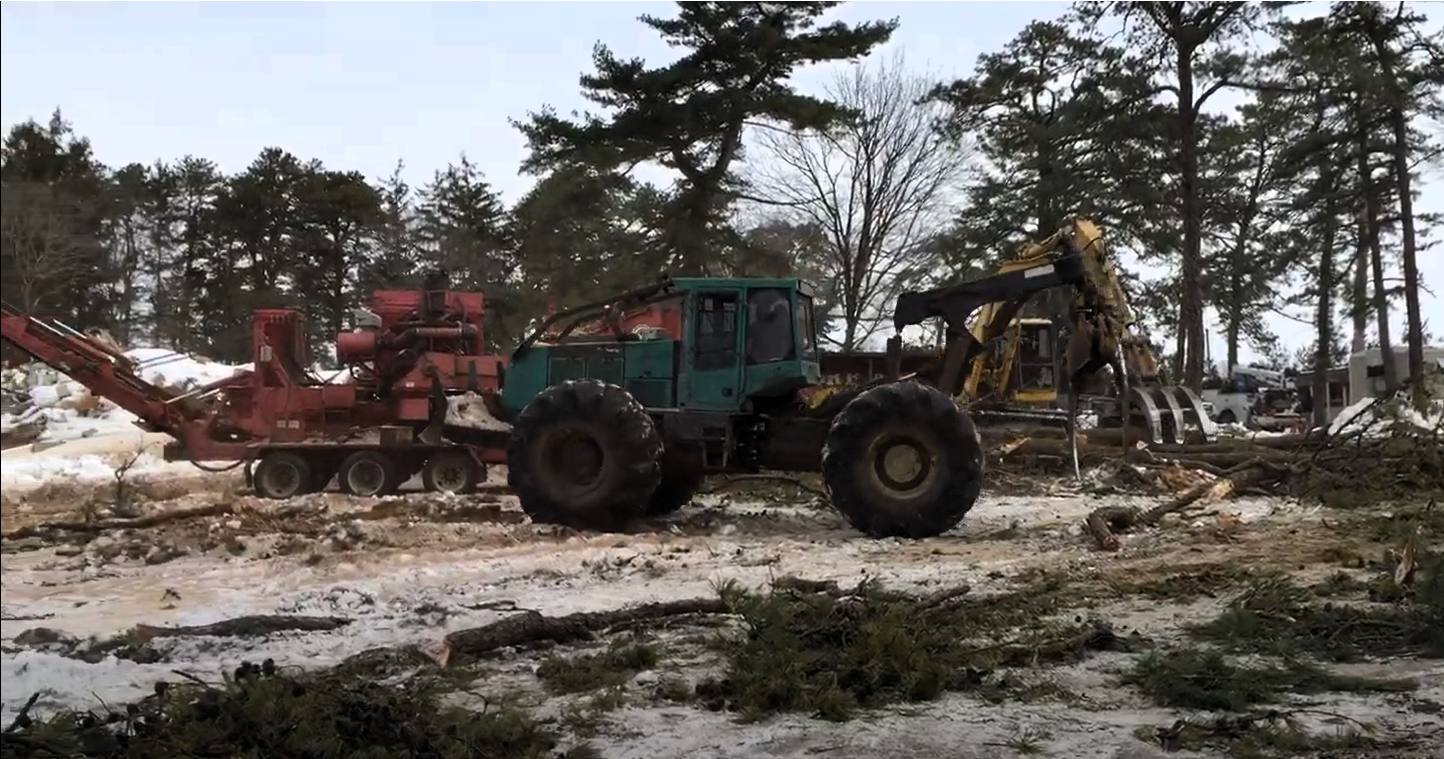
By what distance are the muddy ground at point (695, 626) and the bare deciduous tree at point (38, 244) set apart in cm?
24

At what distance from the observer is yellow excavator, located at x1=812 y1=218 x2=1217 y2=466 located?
16.9 ft

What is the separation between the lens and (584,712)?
8.68 feet

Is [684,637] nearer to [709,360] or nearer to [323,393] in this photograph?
[323,393]

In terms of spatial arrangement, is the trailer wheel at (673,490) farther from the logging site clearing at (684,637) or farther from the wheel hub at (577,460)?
the logging site clearing at (684,637)

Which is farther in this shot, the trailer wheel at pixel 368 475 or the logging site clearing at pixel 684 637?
the trailer wheel at pixel 368 475

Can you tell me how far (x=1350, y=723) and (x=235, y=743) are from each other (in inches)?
90.7

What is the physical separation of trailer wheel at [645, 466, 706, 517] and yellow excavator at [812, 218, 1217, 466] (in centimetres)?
82

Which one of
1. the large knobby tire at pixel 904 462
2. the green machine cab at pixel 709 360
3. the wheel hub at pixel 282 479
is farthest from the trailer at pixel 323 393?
the large knobby tire at pixel 904 462

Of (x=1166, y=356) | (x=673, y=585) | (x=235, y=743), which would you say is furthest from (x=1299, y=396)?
(x=235, y=743)

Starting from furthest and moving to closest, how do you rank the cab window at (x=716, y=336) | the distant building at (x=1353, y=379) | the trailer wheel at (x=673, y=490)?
the distant building at (x=1353, y=379)
the trailer wheel at (x=673, y=490)
the cab window at (x=716, y=336)

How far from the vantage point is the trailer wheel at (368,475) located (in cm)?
570

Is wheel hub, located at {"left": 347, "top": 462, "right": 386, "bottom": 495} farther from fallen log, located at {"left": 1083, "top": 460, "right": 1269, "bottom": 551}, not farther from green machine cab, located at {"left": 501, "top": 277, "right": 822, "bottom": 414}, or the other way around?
fallen log, located at {"left": 1083, "top": 460, "right": 1269, "bottom": 551}

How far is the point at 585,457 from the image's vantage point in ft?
19.8

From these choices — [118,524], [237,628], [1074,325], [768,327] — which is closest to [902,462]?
[768,327]
